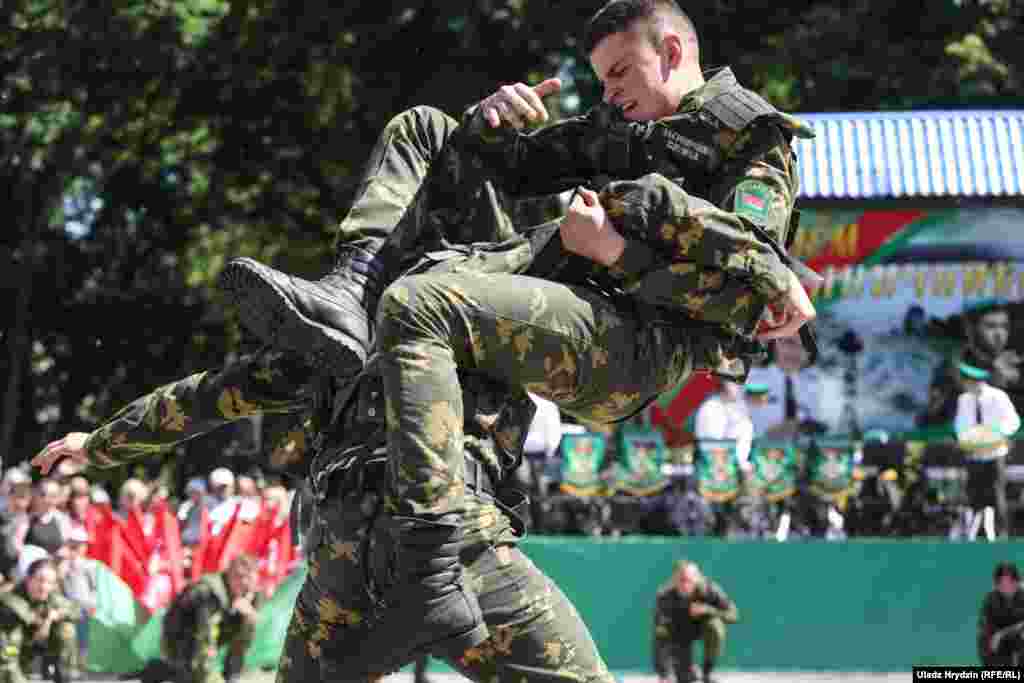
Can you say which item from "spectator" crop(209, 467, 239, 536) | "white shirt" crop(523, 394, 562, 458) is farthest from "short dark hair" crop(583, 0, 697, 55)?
"spectator" crop(209, 467, 239, 536)

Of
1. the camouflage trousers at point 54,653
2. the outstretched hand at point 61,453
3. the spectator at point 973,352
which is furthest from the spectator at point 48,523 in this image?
the outstretched hand at point 61,453

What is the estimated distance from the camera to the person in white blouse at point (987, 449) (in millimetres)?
15969

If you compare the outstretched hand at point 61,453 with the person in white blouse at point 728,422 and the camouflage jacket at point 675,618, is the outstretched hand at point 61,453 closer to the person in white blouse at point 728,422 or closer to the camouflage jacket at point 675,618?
the camouflage jacket at point 675,618

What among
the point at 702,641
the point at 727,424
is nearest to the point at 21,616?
the point at 702,641

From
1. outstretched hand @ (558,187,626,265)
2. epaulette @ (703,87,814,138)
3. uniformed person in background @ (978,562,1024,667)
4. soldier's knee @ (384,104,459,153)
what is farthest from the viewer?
uniformed person in background @ (978,562,1024,667)

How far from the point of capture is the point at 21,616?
545 inches

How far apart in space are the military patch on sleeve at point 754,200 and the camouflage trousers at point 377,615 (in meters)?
0.79

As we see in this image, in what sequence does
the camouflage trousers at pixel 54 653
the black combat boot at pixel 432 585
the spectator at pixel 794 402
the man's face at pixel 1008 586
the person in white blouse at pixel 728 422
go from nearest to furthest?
the black combat boot at pixel 432 585 → the camouflage trousers at pixel 54 653 → the man's face at pixel 1008 586 → the person in white blouse at pixel 728 422 → the spectator at pixel 794 402

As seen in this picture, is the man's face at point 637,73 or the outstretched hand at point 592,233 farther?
the man's face at point 637,73

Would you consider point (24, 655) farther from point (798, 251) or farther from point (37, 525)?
point (798, 251)

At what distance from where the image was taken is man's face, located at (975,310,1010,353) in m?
18.2

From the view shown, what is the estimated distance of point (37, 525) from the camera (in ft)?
49.7

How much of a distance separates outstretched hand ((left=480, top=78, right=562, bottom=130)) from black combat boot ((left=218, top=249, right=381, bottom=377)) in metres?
0.48

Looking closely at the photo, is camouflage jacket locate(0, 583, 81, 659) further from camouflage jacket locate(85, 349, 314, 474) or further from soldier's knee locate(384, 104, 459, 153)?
soldier's knee locate(384, 104, 459, 153)
